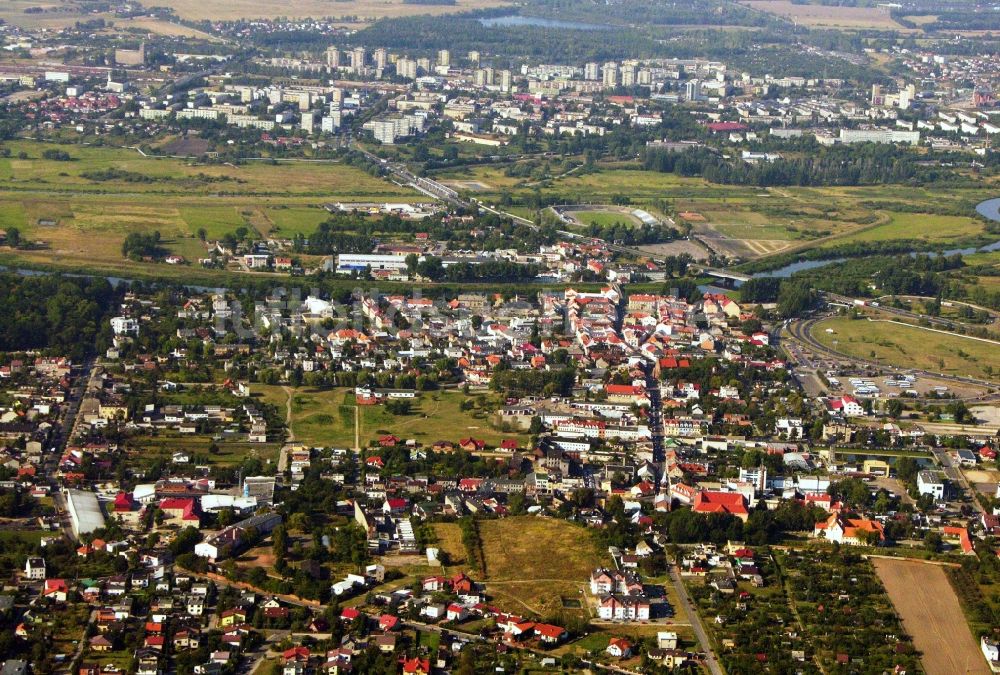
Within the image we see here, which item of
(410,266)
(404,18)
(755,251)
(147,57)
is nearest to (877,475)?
(410,266)

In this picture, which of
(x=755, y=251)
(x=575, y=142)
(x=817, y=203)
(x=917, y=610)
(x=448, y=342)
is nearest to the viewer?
(x=917, y=610)

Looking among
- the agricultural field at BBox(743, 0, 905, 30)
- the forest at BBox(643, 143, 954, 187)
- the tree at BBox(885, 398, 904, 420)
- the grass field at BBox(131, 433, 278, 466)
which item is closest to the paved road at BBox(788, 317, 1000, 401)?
the tree at BBox(885, 398, 904, 420)

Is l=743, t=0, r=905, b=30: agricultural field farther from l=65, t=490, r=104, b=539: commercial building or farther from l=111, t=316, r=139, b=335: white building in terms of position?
l=65, t=490, r=104, b=539: commercial building

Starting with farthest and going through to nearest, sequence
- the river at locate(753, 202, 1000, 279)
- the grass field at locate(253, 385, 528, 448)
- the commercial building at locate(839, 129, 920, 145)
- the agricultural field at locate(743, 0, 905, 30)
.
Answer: the agricultural field at locate(743, 0, 905, 30) < the commercial building at locate(839, 129, 920, 145) < the river at locate(753, 202, 1000, 279) < the grass field at locate(253, 385, 528, 448)

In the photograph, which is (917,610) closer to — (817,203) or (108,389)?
(108,389)

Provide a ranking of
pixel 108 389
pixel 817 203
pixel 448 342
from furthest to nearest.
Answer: pixel 817 203 < pixel 448 342 < pixel 108 389

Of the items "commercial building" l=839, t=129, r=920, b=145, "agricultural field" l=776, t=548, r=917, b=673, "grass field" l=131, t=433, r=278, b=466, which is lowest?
"commercial building" l=839, t=129, r=920, b=145

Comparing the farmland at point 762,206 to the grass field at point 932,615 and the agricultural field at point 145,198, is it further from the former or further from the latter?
the grass field at point 932,615
